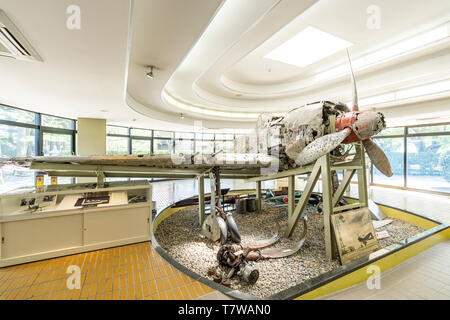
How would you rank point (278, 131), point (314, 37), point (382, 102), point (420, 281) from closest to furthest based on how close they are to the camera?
point (420, 281)
point (278, 131)
point (314, 37)
point (382, 102)

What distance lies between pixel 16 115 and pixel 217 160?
6461 mm

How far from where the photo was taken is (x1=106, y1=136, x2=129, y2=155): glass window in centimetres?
915

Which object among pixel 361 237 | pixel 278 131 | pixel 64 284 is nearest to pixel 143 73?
pixel 278 131

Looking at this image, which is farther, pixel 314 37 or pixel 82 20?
pixel 314 37

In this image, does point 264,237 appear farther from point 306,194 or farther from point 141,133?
point 141,133

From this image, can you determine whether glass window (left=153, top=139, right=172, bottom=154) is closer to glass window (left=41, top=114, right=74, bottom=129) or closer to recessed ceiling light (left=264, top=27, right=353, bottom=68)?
glass window (left=41, top=114, right=74, bottom=129)

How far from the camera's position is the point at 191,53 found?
4207 millimetres

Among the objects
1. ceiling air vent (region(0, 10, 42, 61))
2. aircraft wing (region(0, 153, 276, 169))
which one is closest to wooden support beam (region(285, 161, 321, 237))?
aircraft wing (region(0, 153, 276, 169))

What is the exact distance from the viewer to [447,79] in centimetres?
486

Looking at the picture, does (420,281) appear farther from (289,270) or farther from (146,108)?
(146,108)

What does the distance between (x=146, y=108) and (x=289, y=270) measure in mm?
6734

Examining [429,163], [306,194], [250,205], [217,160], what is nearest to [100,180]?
[217,160]

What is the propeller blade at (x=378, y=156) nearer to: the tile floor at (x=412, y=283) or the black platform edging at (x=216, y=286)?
the tile floor at (x=412, y=283)

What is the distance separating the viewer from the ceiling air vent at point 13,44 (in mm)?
1975
